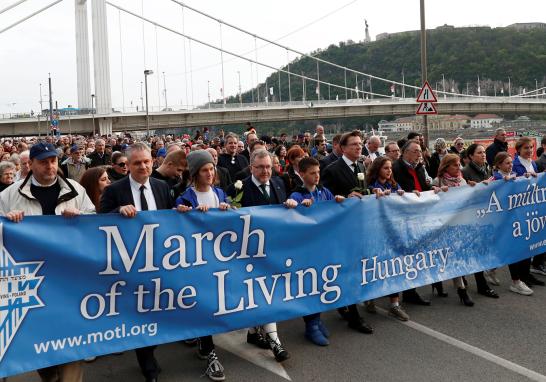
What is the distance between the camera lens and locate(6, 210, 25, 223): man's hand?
3.50 meters

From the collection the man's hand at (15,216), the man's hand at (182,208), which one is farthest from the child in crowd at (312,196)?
the man's hand at (15,216)

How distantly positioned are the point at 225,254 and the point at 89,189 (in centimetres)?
164

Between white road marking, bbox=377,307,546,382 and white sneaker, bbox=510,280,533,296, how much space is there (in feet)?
5.15

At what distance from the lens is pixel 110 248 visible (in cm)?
377

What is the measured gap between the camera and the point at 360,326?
498cm

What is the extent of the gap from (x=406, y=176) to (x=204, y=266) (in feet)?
9.18

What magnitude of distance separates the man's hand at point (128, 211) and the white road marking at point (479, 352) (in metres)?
2.75

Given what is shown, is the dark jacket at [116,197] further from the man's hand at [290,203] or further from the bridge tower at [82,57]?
the bridge tower at [82,57]

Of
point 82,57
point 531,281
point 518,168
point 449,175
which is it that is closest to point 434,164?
point 518,168

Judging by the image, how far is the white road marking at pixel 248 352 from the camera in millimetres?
4254

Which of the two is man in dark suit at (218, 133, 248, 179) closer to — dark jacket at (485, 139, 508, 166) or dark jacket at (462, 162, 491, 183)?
dark jacket at (462, 162, 491, 183)

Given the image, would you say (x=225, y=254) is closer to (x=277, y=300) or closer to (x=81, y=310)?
(x=277, y=300)

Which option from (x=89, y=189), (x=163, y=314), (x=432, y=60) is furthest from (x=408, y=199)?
(x=432, y=60)

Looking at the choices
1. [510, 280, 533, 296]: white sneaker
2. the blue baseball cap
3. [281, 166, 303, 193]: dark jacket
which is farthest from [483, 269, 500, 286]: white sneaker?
the blue baseball cap
